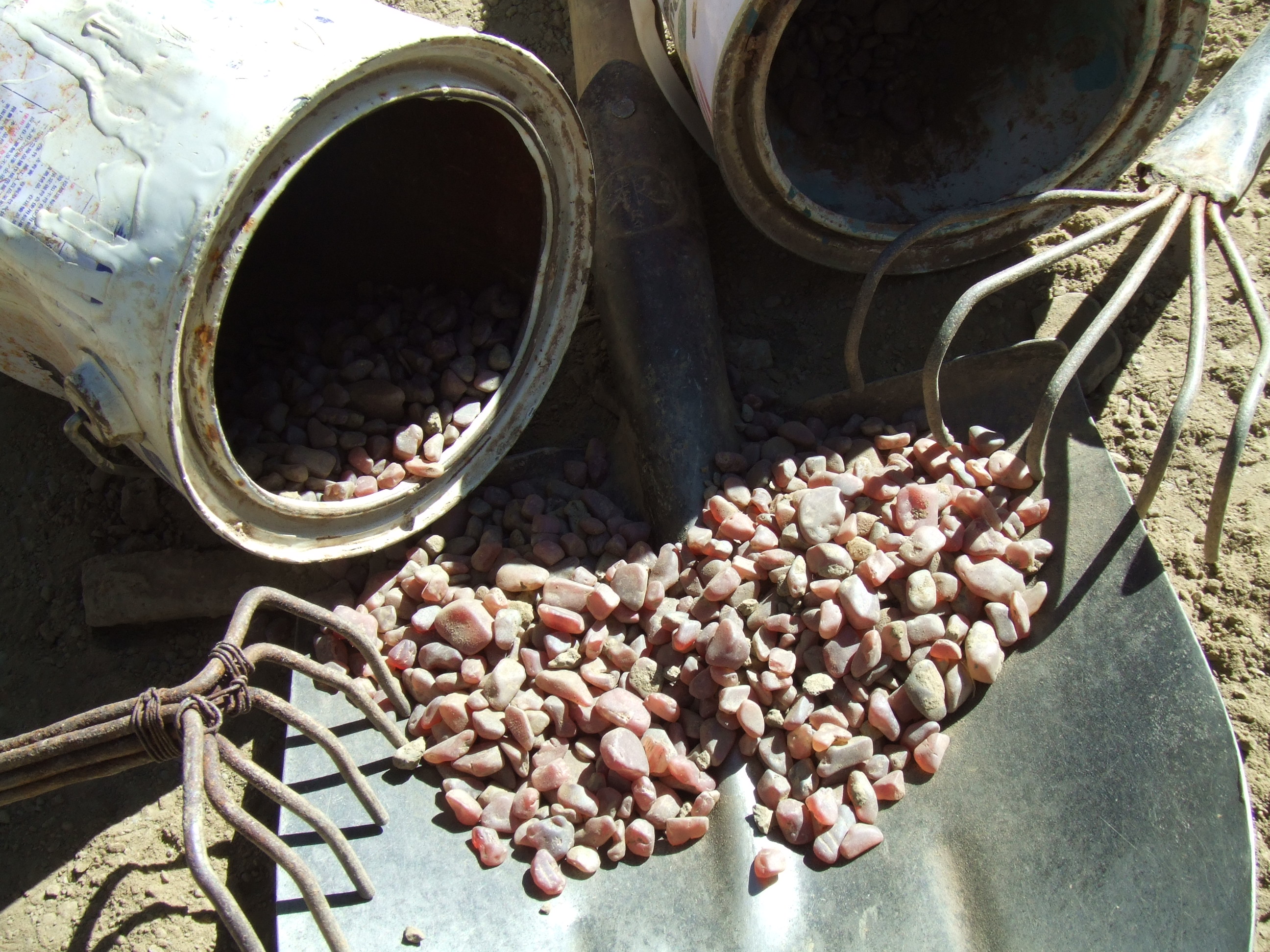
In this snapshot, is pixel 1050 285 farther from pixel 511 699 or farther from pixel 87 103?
pixel 87 103

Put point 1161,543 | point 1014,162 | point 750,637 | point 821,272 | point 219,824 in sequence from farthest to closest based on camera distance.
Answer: point 821,272 < point 1014,162 < point 1161,543 < point 219,824 < point 750,637

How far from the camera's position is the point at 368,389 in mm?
1982

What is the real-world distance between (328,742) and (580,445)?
991mm

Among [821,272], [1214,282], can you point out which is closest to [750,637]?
[821,272]

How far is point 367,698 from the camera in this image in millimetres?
1571

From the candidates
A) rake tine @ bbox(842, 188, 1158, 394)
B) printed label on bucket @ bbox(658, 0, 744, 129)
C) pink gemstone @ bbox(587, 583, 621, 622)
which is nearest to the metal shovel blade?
pink gemstone @ bbox(587, 583, 621, 622)

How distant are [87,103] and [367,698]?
0.98 metres

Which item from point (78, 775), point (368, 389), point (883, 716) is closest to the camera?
point (78, 775)

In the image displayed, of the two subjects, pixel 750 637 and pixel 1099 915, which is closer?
pixel 1099 915

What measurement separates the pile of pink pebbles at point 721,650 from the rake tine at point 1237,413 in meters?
0.27

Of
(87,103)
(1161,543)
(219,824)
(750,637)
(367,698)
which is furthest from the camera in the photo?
(1161,543)

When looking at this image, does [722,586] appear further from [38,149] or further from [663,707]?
[38,149]

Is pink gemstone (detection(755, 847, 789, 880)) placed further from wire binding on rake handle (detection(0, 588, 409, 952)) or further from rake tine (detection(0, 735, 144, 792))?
rake tine (detection(0, 735, 144, 792))

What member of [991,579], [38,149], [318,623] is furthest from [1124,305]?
[38,149]
